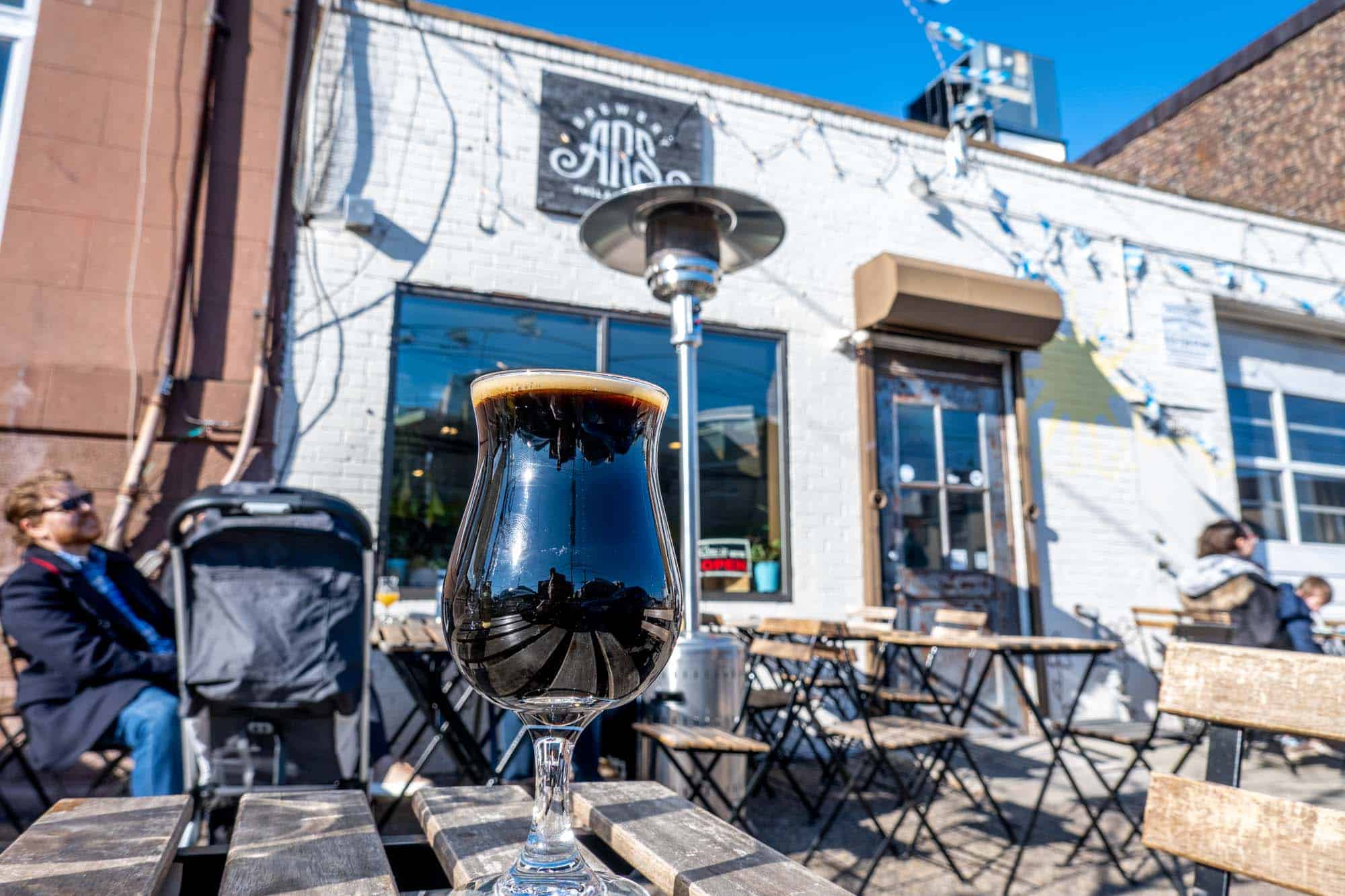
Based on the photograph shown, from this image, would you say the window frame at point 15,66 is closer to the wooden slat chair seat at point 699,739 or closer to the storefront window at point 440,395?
the storefront window at point 440,395

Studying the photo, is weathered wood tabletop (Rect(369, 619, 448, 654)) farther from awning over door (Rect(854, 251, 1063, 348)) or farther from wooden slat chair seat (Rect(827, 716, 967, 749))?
awning over door (Rect(854, 251, 1063, 348))

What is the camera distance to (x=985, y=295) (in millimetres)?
A: 5078

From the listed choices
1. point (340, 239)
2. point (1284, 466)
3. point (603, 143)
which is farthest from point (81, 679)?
point (1284, 466)

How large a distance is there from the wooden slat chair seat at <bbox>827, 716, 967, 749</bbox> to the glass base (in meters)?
2.14

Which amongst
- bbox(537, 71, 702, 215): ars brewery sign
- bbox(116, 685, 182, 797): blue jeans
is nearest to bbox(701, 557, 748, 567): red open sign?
bbox(537, 71, 702, 215): ars brewery sign

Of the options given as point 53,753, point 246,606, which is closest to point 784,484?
point 246,606

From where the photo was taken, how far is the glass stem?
498 millimetres

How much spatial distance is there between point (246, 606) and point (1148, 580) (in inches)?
213

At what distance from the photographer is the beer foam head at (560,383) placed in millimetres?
616

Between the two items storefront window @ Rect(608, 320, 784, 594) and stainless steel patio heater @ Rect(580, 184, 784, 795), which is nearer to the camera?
stainless steel patio heater @ Rect(580, 184, 784, 795)

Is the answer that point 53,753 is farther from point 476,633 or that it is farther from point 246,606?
point 476,633

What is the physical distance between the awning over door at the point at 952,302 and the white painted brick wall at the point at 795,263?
0.25 m

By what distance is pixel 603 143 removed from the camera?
479 cm

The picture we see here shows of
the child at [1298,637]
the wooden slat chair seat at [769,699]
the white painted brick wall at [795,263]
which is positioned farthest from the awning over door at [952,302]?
the wooden slat chair seat at [769,699]
